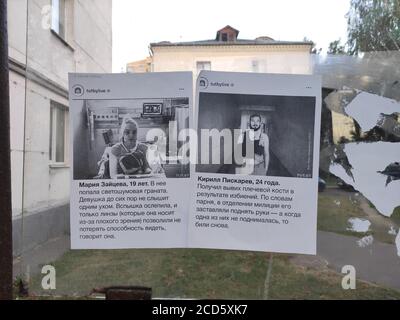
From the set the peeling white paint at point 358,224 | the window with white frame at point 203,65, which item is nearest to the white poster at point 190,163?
the window with white frame at point 203,65

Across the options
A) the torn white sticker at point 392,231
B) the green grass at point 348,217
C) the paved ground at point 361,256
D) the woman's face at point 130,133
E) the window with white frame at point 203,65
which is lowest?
the paved ground at point 361,256

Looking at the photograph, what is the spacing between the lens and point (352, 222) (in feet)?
13.4

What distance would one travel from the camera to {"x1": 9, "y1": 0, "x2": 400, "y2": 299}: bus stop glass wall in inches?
157

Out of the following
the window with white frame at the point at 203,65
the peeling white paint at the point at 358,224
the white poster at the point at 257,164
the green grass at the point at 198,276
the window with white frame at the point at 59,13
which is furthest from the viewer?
the window with white frame at the point at 59,13

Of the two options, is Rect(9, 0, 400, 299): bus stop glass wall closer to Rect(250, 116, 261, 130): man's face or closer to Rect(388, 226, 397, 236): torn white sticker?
Rect(388, 226, 397, 236): torn white sticker

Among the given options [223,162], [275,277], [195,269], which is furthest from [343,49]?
[195,269]

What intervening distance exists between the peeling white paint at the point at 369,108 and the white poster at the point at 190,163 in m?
0.49

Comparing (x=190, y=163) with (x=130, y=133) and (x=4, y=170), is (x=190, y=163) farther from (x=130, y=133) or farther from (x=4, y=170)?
(x=4, y=170)

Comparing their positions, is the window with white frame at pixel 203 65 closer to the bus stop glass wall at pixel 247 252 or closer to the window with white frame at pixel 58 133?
the bus stop glass wall at pixel 247 252

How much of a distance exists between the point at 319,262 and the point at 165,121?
6.35ft

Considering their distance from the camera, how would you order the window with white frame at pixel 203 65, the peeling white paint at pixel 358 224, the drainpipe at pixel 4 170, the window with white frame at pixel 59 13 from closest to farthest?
the drainpipe at pixel 4 170 → the window with white frame at pixel 203 65 → the peeling white paint at pixel 358 224 → the window with white frame at pixel 59 13

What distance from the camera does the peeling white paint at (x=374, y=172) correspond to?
3.95 meters

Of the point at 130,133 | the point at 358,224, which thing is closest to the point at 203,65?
the point at 130,133

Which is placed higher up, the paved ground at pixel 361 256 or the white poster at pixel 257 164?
the white poster at pixel 257 164
